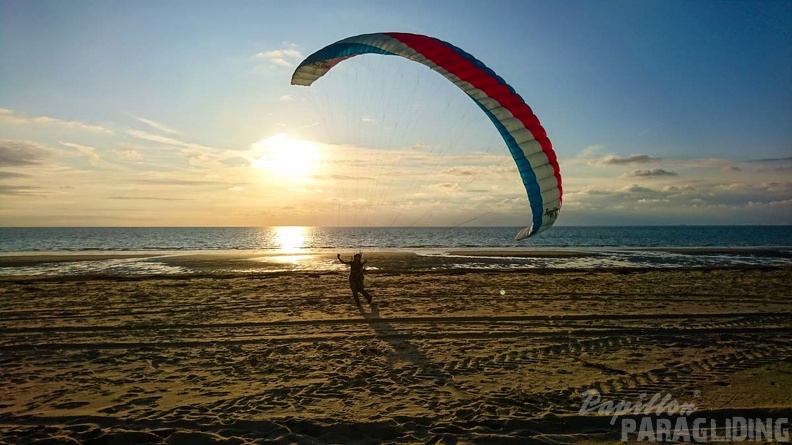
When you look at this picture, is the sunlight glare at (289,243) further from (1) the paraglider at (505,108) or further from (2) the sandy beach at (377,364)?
(1) the paraglider at (505,108)

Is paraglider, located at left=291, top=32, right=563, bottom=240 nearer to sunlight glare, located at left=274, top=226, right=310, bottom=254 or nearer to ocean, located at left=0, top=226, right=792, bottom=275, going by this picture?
ocean, located at left=0, top=226, right=792, bottom=275

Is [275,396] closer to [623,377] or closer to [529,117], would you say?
[623,377]

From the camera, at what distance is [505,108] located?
344 inches

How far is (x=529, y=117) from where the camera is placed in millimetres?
8750

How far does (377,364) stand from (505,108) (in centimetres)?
535

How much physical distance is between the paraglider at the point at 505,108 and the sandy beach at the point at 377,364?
2814mm

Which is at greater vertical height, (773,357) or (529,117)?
(529,117)

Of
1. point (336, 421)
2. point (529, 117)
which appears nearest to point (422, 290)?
point (529, 117)

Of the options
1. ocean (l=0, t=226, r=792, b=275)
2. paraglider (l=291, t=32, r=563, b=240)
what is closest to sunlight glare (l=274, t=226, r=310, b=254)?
ocean (l=0, t=226, r=792, b=275)

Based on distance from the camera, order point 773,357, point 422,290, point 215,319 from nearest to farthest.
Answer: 1. point 773,357
2. point 215,319
3. point 422,290

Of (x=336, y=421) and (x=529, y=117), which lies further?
(x=529, y=117)

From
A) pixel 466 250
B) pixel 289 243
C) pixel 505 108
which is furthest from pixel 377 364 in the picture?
pixel 289 243

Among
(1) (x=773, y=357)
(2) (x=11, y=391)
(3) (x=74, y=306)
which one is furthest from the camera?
(3) (x=74, y=306)

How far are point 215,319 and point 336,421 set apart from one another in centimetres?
643
